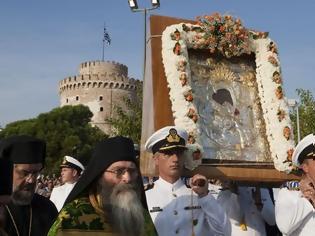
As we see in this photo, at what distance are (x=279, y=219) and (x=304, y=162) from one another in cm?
56

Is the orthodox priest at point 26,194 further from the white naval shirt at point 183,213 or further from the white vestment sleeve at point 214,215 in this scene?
the white vestment sleeve at point 214,215

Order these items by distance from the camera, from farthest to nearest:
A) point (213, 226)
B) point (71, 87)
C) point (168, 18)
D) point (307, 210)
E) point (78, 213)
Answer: point (71, 87) < point (168, 18) < point (213, 226) < point (307, 210) < point (78, 213)

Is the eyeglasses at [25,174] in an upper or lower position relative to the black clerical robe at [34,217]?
upper

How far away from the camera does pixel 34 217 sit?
5.23m

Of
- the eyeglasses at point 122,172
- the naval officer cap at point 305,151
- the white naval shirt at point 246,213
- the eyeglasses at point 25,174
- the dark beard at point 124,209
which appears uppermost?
the naval officer cap at point 305,151

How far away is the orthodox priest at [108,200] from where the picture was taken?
13.1 ft

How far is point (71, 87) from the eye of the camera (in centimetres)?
7100

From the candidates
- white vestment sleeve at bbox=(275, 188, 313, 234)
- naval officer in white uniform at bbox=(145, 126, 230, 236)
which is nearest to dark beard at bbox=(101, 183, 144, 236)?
naval officer in white uniform at bbox=(145, 126, 230, 236)

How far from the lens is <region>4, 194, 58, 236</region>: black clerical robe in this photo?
4.95 m

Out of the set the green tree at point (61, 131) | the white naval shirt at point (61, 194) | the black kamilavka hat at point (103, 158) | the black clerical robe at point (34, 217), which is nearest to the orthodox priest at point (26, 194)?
the black clerical robe at point (34, 217)

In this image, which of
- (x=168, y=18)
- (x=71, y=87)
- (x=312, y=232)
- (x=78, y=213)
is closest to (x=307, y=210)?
(x=312, y=232)

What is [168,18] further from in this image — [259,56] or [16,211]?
[16,211]

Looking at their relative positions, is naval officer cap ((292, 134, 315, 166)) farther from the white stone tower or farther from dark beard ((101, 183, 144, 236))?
the white stone tower

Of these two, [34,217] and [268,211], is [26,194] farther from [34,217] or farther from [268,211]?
[268,211]
